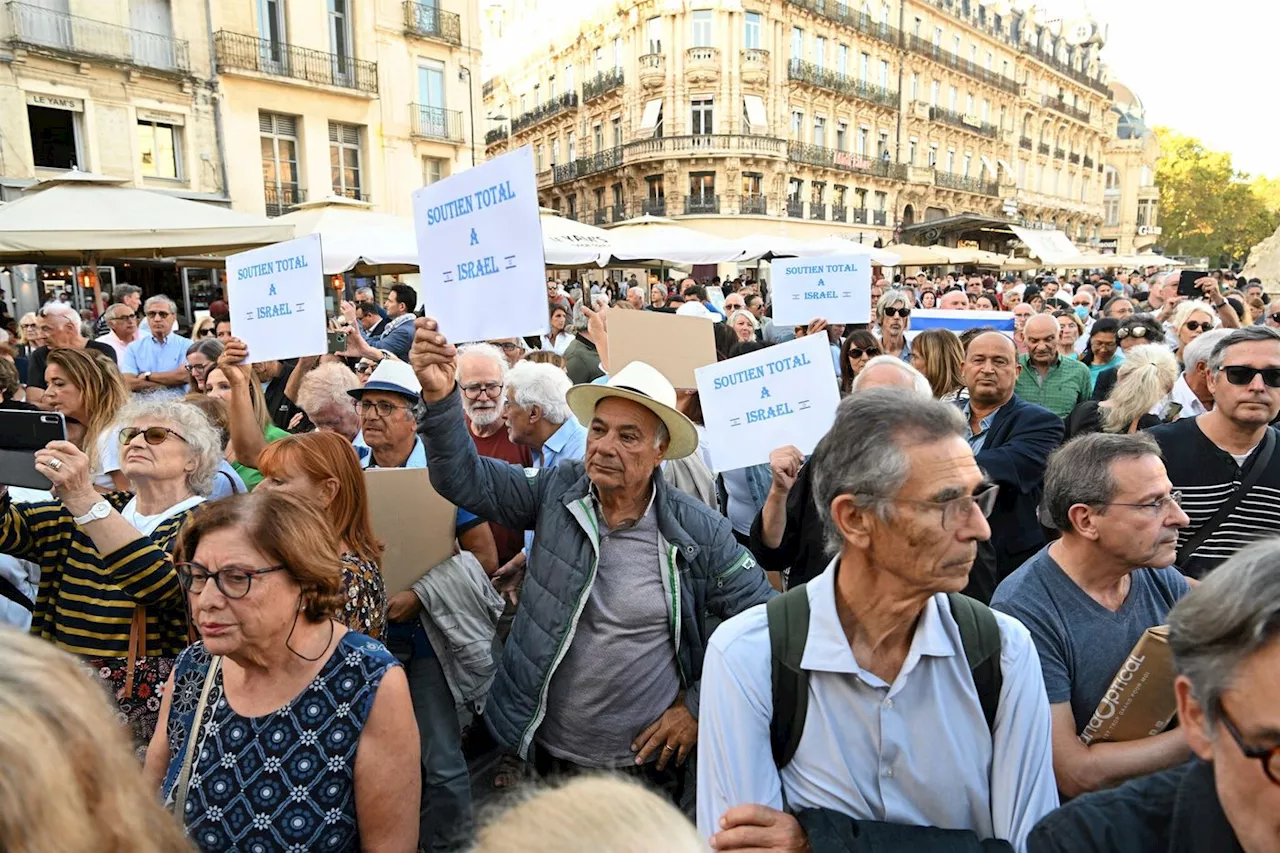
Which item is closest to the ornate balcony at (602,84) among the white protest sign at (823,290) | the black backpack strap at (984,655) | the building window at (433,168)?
the building window at (433,168)

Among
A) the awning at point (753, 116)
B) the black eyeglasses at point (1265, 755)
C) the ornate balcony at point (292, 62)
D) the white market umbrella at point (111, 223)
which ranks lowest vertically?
Result: the black eyeglasses at point (1265, 755)

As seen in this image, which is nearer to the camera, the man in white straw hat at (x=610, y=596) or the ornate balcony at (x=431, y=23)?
the man in white straw hat at (x=610, y=596)

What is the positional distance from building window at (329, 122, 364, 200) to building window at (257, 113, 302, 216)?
0.99 metres

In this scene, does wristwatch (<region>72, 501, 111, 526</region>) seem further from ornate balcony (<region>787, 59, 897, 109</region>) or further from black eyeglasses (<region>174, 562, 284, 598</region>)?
ornate balcony (<region>787, 59, 897, 109</region>)

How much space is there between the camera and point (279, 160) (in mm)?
19891

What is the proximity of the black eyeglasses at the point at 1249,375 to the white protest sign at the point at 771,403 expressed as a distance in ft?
4.80

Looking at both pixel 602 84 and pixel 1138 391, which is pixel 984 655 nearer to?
pixel 1138 391

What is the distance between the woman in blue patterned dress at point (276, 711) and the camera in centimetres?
173

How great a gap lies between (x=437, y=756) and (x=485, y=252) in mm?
1850

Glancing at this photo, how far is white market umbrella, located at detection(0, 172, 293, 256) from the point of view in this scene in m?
7.18

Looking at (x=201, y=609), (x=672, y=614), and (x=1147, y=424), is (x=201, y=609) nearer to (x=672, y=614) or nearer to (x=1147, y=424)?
(x=672, y=614)

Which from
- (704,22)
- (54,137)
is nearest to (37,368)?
(54,137)

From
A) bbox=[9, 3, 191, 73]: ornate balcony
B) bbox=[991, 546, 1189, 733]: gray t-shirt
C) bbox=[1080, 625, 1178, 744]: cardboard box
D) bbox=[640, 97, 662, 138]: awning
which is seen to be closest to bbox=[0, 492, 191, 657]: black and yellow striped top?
bbox=[991, 546, 1189, 733]: gray t-shirt

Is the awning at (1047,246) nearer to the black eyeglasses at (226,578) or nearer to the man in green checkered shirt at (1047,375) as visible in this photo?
the man in green checkered shirt at (1047,375)
